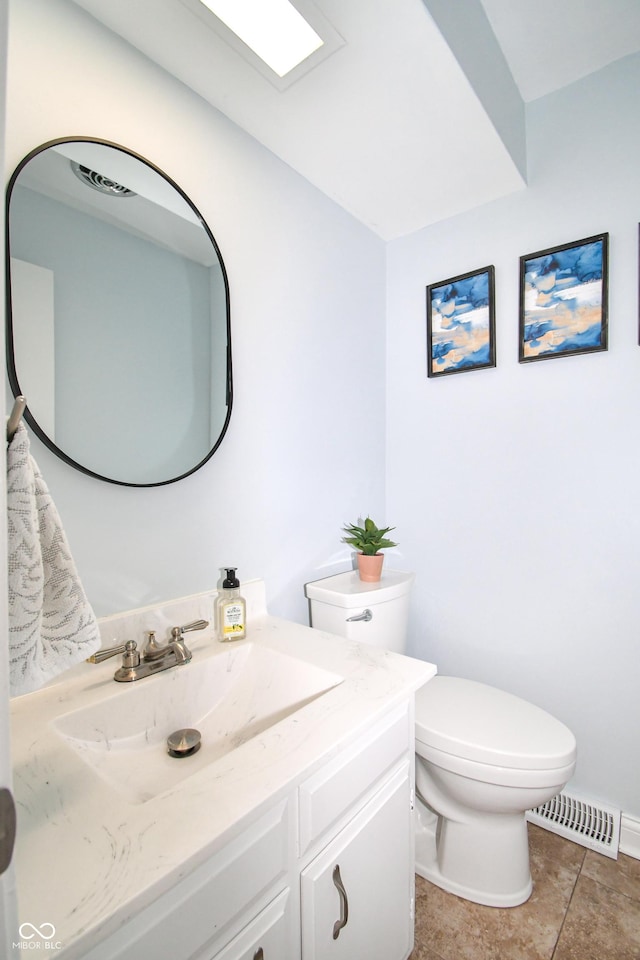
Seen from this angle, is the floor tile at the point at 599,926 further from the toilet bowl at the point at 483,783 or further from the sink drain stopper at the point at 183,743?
the sink drain stopper at the point at 183,743

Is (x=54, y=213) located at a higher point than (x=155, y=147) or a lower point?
lower

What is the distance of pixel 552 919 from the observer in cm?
119

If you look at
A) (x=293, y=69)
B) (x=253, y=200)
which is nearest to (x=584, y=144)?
(x=293, y=69)

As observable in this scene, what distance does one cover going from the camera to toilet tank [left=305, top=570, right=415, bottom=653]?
4.64 ft

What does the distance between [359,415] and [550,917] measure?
161cm

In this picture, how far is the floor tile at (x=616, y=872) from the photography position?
1.27m

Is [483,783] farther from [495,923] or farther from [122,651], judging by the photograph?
[122,651]

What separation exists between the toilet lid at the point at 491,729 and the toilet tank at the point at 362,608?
21cm

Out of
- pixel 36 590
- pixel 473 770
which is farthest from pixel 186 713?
pixel 473 770

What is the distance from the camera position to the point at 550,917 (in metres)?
1.20

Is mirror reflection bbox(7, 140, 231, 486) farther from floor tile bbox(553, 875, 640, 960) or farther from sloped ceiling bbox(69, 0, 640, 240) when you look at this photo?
floor tile bbox(553, 875, 640, 960)

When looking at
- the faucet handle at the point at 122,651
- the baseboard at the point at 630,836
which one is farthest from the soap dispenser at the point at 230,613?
the baseboard at the point at 630,836

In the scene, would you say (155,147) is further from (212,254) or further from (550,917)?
(550,917)

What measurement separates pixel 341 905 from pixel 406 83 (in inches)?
→ 70.7
